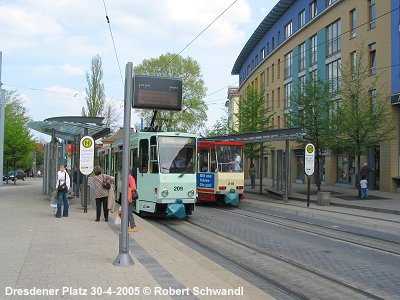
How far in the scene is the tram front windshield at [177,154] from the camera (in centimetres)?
1543

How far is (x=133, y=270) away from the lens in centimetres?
704

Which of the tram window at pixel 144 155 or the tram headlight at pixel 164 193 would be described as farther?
the tram window at pixel 144 155

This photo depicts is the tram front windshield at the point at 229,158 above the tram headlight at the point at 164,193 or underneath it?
above

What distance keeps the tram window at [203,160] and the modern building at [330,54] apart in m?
5.58

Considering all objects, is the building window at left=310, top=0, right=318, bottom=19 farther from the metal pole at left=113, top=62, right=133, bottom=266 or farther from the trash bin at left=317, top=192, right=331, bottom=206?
the metal pole at left=113, top=62, right=133, bottom=266

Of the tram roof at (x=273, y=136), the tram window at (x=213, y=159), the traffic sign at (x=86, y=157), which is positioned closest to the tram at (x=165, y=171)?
the traffic sign at (x=86, y=157)

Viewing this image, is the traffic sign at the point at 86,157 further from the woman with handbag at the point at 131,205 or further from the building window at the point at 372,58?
the building window at the point at 372,58

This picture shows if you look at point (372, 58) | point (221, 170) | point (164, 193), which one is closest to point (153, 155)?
point (164, 193)

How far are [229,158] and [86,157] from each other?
7.53m

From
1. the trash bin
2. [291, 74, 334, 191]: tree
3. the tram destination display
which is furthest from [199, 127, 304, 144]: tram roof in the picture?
the tram destination display

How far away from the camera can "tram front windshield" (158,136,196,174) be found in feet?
50.6

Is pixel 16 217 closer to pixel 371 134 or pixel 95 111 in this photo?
pixel 371 134

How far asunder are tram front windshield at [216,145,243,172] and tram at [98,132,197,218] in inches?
191

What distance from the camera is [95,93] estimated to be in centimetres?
6000
